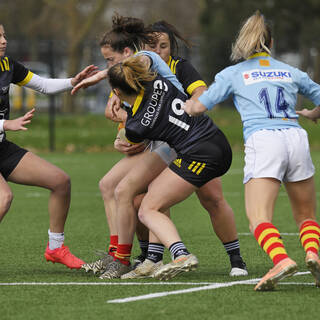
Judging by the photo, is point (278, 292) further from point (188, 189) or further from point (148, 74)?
point (148, 74)

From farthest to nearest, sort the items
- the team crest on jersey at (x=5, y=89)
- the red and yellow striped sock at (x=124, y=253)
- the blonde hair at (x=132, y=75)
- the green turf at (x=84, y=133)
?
the green turf at (x=84, y=133) → the team crest on jersey at (x=5, y=89) → the red and yellow striped sock at (x=124, y=253) → the blonde hair at (x=132, y=75)

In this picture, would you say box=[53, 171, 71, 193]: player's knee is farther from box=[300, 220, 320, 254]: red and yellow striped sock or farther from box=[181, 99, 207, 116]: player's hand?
box=[300, 220, 320, 254]: red and yellow striped sock

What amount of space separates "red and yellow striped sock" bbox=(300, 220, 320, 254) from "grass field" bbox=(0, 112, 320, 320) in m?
0.29

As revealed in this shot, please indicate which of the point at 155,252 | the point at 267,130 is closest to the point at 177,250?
the point at 155,252

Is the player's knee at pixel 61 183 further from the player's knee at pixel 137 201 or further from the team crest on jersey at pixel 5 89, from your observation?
the team crest on jersey at pixel 5 89

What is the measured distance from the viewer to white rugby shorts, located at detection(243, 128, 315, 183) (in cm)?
610

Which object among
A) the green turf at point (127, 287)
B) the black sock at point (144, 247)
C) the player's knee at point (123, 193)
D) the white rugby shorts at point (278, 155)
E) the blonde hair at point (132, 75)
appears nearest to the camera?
the green turf at point (127, 287)

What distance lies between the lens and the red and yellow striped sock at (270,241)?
235 inches

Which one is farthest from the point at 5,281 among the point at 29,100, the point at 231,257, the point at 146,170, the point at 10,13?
the point at 10,13

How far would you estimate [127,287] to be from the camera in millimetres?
6406

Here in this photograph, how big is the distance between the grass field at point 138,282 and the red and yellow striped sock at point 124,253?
0.27 meters

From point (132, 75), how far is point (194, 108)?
0.57 meters

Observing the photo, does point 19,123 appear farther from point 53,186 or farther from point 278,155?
point 278,155

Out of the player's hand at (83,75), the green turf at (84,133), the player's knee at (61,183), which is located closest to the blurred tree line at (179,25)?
the green turf at (84,133)
